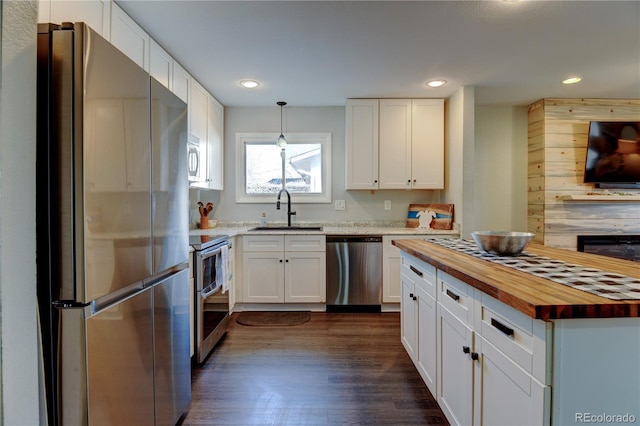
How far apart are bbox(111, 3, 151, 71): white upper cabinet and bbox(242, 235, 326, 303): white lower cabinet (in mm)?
1866

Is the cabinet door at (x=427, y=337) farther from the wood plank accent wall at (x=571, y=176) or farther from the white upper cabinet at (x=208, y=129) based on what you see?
the wood plank accent wall at (x=571, y=176)

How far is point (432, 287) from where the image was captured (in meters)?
1.72

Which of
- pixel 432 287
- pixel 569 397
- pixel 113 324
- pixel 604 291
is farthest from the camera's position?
pixel 432 287

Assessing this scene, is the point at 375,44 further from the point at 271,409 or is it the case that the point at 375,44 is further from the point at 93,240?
the point at 271,409

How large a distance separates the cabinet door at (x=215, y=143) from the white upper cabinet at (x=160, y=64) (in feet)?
2.82

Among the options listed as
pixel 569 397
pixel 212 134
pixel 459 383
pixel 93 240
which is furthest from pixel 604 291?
pixel 212 134

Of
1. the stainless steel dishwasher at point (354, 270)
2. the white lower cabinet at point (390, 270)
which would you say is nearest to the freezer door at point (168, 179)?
the stainless steel dishwasher at point (354, 270)

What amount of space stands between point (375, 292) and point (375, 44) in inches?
92.1

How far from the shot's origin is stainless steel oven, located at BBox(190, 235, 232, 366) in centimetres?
217

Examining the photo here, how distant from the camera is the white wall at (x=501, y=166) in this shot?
3.76m

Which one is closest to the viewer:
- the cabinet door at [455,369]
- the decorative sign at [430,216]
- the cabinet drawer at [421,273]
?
the cabinet door at [455,369]

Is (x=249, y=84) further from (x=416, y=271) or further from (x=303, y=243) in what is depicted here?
(x=416, y=271)

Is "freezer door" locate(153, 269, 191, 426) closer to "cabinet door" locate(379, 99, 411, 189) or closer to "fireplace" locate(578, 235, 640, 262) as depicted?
"cabinet door" locate(379, 99, 411, 189)

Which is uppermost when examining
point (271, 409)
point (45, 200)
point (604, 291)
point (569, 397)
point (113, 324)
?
point (45, 200)
